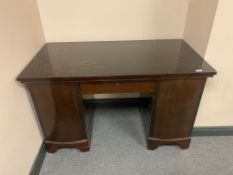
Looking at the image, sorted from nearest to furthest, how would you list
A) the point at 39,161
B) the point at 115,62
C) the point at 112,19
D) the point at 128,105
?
the point at 115,62 < the point at 39,161 < the point at 112,19 < the point at 128,105

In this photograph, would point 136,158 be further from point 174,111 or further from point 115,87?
point 115,87

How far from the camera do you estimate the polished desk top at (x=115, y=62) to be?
1.15 m

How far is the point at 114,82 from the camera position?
120 centimetres

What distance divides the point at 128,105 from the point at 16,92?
3.86ft

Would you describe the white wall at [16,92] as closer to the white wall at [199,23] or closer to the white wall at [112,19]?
the white wall at [112,19]

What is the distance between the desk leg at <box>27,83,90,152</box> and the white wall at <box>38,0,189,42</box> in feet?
2.11

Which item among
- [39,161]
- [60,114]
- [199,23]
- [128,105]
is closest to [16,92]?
[60,114]

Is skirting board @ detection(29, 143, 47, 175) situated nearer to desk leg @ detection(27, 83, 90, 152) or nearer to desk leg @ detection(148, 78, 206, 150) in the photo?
desk leg @ detection(27, 83, 90, 152)

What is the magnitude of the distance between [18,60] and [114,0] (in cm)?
88

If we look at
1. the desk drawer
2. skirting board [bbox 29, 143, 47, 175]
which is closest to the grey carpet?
skirting board [bbox 29, 143, 47, 175]

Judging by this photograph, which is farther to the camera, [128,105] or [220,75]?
[128,105]

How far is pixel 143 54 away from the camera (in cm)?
141

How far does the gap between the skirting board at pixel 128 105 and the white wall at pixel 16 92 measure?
71 mm

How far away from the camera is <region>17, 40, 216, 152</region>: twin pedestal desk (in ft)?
3.82
